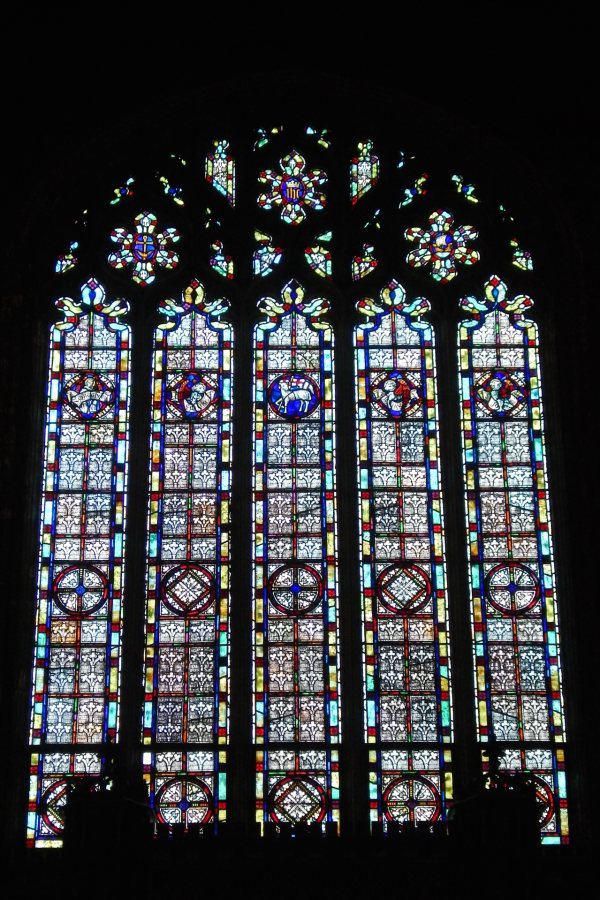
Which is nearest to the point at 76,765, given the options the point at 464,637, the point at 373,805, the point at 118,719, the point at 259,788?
the point at 118,719

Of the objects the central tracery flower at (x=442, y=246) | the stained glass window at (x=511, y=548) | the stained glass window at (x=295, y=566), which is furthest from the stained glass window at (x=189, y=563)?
the stained glass window at (x=511, y=548)

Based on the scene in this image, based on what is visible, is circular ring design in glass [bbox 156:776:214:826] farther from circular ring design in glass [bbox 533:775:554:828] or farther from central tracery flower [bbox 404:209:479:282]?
central tracery flower [bbox 404:209:479:282]

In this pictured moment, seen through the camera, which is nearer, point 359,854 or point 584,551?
point 359,854

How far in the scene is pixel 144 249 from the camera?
44.5ft

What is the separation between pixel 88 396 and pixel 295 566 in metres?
2.06

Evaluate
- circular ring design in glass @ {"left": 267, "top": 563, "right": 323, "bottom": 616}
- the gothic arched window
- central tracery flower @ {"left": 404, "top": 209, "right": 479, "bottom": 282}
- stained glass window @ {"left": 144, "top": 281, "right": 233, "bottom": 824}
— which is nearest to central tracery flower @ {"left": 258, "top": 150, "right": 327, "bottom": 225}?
the gothic arched window

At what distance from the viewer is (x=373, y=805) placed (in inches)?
460

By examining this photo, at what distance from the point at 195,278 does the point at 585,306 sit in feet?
9.89

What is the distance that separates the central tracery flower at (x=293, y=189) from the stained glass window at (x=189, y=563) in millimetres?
957

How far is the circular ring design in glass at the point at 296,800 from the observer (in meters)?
11.7

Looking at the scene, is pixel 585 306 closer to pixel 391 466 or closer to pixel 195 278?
pixel 391 466

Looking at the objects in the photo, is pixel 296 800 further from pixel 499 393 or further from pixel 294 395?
pixel 499 393

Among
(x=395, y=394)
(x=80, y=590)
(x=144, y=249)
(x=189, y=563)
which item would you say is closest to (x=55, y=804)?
(x=80, y=590)

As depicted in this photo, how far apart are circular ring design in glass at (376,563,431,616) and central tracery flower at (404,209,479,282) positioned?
8.01ft
